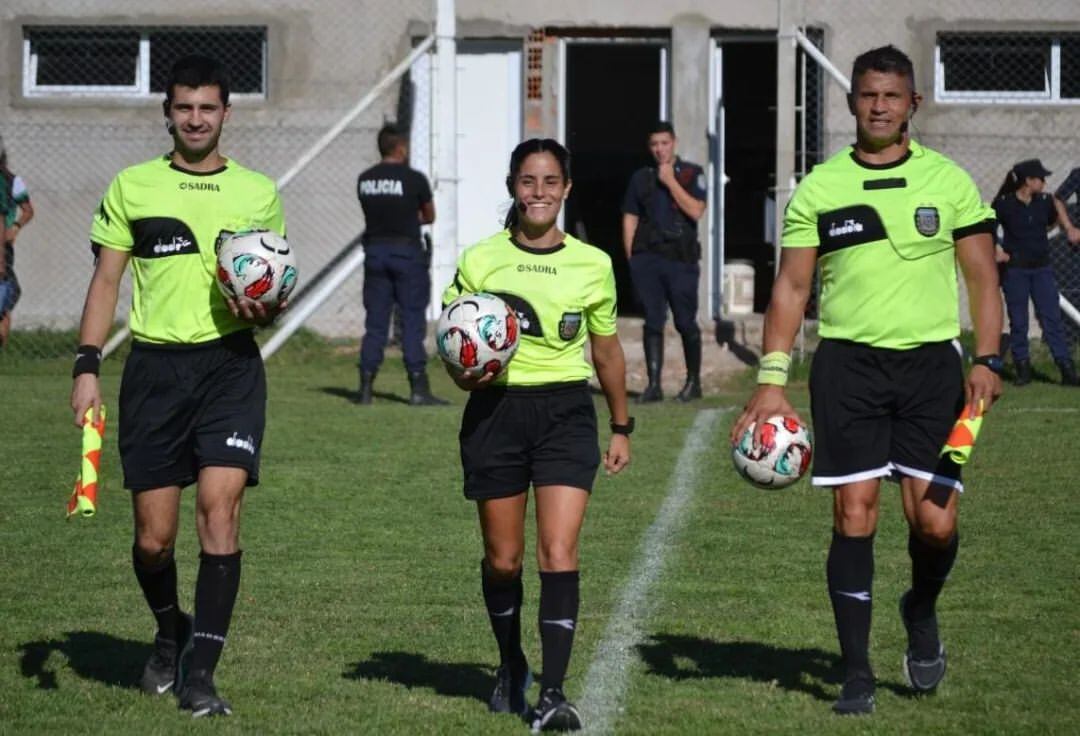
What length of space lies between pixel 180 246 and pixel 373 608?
230 cm

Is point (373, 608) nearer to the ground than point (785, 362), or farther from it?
nearer to the ground

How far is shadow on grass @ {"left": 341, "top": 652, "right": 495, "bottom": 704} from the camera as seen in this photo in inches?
264

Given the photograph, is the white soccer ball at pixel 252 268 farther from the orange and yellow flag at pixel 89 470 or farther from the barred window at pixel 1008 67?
the barred window at pixel 1008 67

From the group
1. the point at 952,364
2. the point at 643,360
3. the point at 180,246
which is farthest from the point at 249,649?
the point at 643,360

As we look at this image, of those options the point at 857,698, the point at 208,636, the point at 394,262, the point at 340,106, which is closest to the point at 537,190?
the point at 208,636

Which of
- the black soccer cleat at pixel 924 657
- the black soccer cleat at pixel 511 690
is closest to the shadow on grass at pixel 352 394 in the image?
the black soccer cleat at pixel 511 690

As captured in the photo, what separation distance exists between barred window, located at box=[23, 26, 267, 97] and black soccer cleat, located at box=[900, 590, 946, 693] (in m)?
14.7

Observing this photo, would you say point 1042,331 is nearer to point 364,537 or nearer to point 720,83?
point 720,83

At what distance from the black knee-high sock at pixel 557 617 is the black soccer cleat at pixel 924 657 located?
1.24 meters

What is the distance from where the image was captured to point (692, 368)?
639 inches

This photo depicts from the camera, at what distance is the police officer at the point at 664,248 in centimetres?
1611

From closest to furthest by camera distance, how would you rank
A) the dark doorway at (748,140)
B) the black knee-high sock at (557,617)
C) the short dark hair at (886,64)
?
1. the black knee-high sock at (557,617)
2. the short dark hair at (886,64)
3. the dark doorway at (748,140)

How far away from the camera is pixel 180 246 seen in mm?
6426

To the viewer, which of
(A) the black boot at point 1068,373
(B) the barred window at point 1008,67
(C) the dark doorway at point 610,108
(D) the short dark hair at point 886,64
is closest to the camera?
(D) the short dark hair at point 886,64
